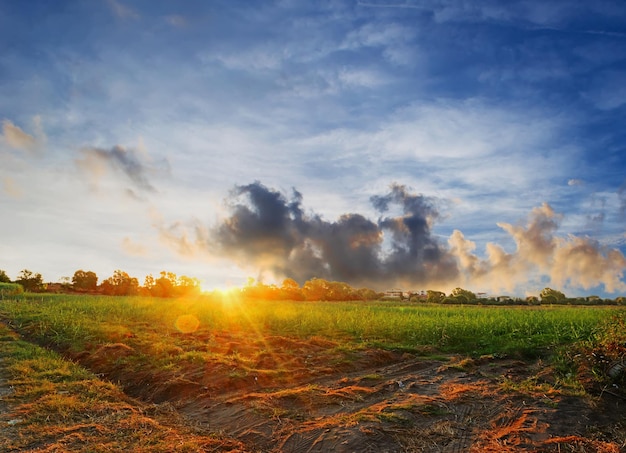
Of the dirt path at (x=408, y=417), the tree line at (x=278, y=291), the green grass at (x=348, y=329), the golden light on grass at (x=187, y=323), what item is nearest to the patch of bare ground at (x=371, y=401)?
the dirt path at (x=408, y=417)

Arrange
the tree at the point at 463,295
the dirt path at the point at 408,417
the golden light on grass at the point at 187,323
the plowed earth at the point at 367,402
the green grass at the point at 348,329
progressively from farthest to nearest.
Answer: the tree at the point at 463,295
the golden light on grass at the point at 187,323
the green grass at the point at 348,329
the plowed earth at the point at 367,402
the dirt path at the point at 408,417

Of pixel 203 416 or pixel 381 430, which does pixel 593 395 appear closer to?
pixel 381 430

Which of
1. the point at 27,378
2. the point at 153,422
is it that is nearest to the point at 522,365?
the point at 153,422

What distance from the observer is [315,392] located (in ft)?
28.8

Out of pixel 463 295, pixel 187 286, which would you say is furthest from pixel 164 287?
pixel 463 295

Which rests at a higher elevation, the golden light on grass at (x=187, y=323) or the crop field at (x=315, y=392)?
the golden light on grass at (x=187, y=323)

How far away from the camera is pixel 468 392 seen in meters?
8.88

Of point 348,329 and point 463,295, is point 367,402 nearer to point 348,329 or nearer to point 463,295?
point 348,329

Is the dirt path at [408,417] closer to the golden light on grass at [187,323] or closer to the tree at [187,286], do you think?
the golden light on grass at [187,323]

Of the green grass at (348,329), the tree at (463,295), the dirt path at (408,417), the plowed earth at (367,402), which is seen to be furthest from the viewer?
the tree at (463,295)

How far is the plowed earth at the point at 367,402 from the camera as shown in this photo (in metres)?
6.59

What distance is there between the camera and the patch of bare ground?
660 cm

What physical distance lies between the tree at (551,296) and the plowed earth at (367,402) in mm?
45603

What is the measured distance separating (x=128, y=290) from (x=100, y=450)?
61.4 meters
